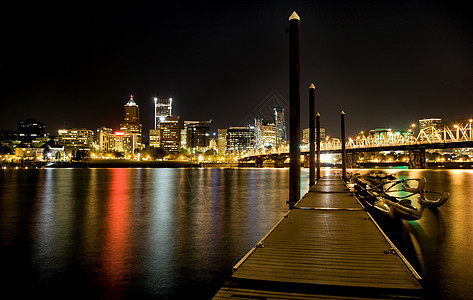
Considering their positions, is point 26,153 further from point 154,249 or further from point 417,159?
point 154,249

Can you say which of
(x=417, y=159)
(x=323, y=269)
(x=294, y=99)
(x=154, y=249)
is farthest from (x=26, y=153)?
(x=323, y=269)

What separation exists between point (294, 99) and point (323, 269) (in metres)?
10.0

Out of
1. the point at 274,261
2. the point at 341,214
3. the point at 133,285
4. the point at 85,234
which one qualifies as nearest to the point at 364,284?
the point at 274,261

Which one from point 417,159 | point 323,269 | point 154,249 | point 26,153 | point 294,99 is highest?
point 26,153

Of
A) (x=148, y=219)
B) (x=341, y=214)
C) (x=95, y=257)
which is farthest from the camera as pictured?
(x=148, y=219)

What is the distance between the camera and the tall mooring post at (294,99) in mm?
15289

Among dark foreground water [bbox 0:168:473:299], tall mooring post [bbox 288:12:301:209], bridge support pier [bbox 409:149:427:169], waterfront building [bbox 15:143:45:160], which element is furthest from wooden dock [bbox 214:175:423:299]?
waterfront building [bbox 15:143:45:160]

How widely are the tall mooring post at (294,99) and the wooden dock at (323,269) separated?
250 inches

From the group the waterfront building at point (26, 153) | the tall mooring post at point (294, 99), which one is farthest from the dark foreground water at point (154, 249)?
the waterfront building at point (26, 153)

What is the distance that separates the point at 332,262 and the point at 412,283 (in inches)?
60.7

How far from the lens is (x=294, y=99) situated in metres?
15.2

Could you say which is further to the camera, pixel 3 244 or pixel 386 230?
pixel 386 230

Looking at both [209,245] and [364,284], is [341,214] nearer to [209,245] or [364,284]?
[209,245]

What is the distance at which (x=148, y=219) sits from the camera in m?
19.4
